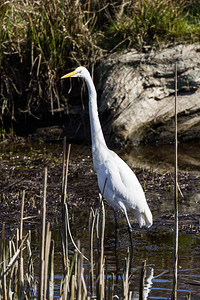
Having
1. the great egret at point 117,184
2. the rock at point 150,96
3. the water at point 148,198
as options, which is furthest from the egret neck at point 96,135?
the rock at point 150,96

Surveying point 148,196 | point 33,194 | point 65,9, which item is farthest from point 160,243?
point 65,9

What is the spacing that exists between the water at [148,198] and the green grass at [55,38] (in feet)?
3.11

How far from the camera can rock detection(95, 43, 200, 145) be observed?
338 inches

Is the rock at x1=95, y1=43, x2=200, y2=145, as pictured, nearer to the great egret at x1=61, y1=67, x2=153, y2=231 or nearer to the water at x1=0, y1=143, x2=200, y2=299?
the water at x1=0, y1=143, x2=200, y2=299

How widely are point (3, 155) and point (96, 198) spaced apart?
234 centimetres

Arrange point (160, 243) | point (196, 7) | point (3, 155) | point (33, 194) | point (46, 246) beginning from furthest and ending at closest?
point (196, 7) → point (3, 155) → point (33, 194) → point (160, 243) → point (46, 246)

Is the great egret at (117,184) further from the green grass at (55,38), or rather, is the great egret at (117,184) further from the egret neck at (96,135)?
the green grass at (55,38)

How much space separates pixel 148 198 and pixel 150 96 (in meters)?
2.68

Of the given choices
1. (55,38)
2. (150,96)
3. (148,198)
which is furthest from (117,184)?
(55,38)

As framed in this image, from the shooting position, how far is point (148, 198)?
6.45m

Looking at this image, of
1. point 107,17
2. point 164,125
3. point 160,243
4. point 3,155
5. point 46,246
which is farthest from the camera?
point 107,17

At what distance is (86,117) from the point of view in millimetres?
9156

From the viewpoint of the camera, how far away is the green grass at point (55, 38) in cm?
870

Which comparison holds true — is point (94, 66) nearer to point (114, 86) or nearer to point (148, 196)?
point (114, 86)
